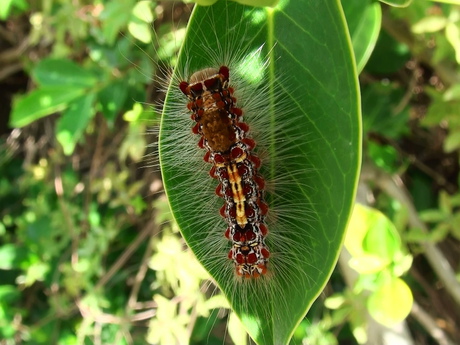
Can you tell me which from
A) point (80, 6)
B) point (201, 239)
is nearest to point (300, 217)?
point (201, 239)

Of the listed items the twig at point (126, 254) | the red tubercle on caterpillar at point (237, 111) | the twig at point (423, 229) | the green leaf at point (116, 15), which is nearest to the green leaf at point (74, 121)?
the green leaf at point (116, 15)

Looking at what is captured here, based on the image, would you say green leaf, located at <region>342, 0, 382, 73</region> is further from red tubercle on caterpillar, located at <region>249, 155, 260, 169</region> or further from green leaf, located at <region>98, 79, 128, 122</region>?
green leaf, located at <region>98, 79, 128, 122</region>

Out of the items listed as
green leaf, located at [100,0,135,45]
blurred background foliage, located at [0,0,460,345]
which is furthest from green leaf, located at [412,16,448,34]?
green leaf, located at [100,0,135,45]

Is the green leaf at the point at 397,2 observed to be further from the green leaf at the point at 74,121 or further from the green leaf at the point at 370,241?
the green leaf at the point at 74,121

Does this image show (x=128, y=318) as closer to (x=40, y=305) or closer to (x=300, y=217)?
(x=40, y=305)

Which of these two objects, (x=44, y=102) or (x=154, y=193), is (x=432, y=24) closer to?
(x=154, y=193)

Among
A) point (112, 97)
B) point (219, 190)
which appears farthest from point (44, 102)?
point (219, 190)

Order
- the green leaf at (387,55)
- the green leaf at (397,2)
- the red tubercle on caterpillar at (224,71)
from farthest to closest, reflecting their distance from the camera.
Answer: the green leaf at (387,55)
the red tubercle on caterpillar at (224,71)
the green leaf at (397,2)

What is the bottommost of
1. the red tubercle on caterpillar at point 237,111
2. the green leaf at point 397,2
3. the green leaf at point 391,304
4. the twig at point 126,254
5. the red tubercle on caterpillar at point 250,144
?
the twig at point 126,254

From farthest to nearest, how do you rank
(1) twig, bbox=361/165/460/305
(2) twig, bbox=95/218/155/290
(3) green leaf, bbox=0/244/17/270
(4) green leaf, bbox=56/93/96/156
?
(3) green leaf, bbox=0/244/17/270, (2) twig, bbox=95/218/155/290, (4) green leaf, bbox=56/93/96/156, (1) twig, bbox=361/165/460/305
